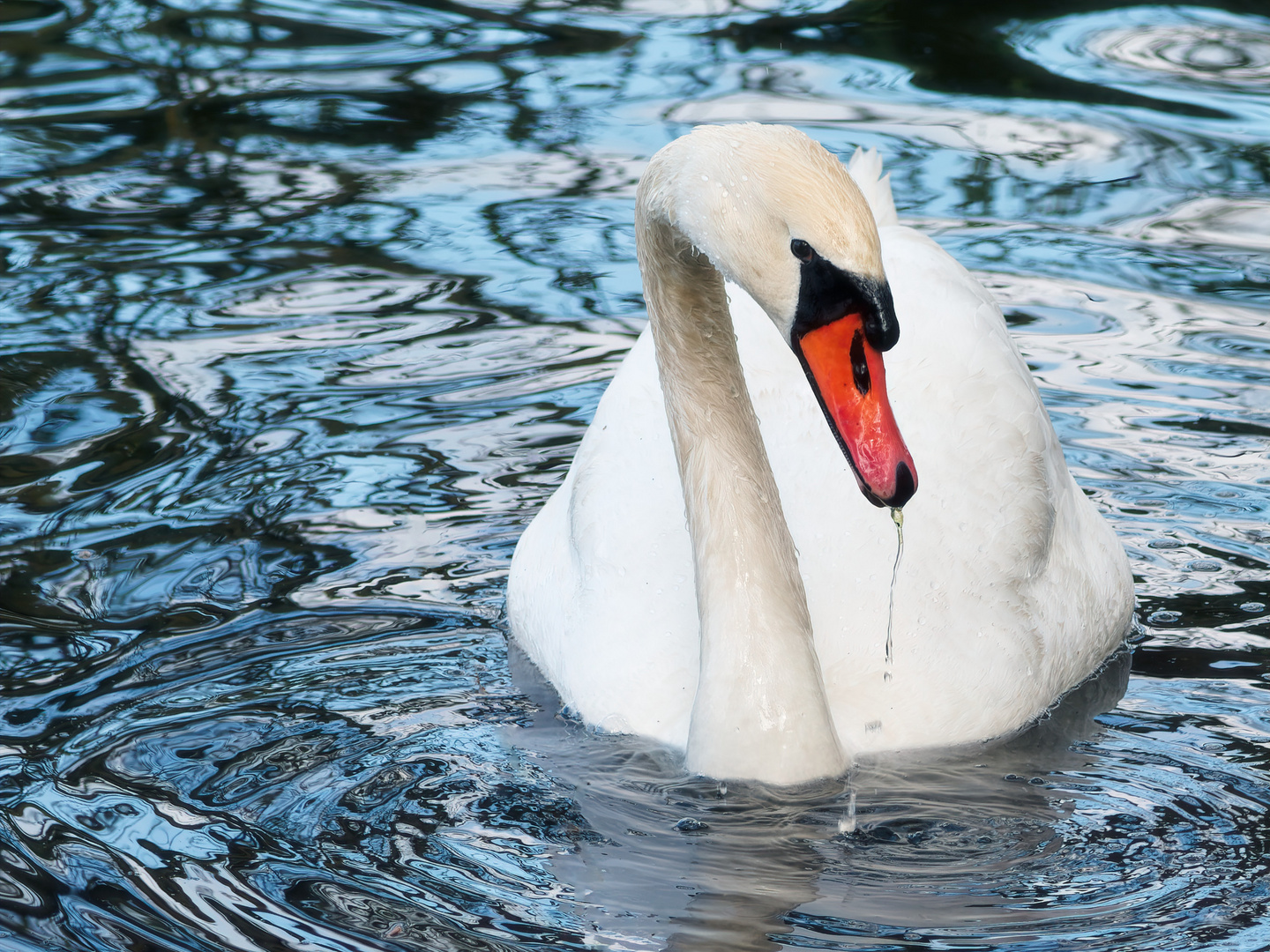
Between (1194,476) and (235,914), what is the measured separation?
4.14 m

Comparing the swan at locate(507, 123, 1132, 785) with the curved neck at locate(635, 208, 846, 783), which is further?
the curved neck at locate(635, 208, 846, 783)

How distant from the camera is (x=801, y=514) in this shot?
5633 millimetres

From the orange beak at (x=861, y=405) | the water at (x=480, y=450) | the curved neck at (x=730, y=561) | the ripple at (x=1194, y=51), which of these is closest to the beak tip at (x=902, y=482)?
the orange beak at (x=861, y=405)

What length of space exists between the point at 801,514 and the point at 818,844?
45.2 inches

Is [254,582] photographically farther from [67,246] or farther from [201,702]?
[67,246]

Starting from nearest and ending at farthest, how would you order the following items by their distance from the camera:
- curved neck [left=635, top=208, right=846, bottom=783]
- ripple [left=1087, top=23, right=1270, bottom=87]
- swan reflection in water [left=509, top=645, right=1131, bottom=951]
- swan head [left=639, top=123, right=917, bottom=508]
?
swan head [left=639, top=123, right=917, bottom=508], swan reflection in water [left=509, top=645, right=1131, bottom=951], curved neck [left=635, top=208, right=846, bottom=783], ripple [left=1087, top=23, right=1270, bottom=87]

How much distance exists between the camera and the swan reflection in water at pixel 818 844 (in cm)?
451

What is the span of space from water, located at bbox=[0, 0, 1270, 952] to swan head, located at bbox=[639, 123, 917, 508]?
1.17 meters

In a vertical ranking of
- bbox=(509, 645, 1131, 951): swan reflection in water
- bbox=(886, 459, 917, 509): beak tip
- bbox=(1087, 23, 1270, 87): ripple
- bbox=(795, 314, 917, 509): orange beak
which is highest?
bbox=(795, 314, 917, 509): orange beak

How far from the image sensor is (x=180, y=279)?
922cm

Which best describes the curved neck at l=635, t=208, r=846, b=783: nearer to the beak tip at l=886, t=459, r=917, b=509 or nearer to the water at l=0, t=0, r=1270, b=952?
the water at l=0, t=0, r=1270, b=952

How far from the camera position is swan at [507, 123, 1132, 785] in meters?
4.24

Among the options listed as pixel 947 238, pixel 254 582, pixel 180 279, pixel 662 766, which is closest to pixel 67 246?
pixel 180 279

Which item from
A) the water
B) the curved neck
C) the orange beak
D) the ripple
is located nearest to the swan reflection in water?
the water
